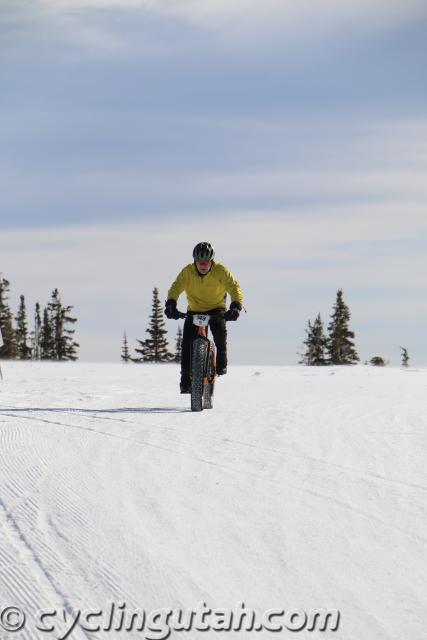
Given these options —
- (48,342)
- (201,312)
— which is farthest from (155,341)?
(201,312)

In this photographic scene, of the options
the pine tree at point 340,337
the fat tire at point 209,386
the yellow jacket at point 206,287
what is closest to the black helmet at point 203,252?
the yellow jacket at point 206,287

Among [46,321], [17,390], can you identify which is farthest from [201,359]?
[46,321]

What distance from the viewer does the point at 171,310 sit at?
921 centimetres

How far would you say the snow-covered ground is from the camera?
253cm

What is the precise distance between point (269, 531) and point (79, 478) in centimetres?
160

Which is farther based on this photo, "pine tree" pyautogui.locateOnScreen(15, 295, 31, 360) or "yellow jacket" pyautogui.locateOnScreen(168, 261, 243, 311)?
"pine tree" pyautogui.locateOnScreen(15, 295, 31, 360)

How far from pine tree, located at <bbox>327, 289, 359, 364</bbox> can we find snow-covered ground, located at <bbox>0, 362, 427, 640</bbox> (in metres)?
61.3

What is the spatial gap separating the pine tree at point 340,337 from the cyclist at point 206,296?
58783 millimetres

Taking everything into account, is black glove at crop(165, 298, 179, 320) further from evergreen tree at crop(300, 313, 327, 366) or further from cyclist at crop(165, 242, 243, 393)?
evergreen tree at crop(300, 313, 327, 366)

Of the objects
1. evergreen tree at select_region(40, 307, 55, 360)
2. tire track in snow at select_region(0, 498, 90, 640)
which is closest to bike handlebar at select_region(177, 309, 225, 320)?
tire track in snow at select_region(0, 498, 90, 640)

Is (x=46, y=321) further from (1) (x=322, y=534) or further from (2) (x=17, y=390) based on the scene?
(1) (x=322, y=534)

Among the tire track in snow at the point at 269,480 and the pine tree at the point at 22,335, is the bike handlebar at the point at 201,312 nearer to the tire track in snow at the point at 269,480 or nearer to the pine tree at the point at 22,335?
the tire track in snow at the point at 269,480

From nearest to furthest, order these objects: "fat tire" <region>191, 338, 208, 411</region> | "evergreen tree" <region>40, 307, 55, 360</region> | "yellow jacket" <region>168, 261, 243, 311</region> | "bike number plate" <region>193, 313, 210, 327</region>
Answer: "fat tire" <region>191, 338, 208, 411</region>
"bike number plate" <region>193, 313, 210, 327</region>
"yellow jacket" <region>168, 261, 243, 311</region>
"evergreen tree" <region>40, 307, 55, 360</region>

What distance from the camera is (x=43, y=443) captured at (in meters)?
5.86
